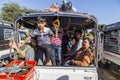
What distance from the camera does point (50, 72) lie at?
657 centimetres

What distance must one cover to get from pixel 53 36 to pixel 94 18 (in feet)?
3.58

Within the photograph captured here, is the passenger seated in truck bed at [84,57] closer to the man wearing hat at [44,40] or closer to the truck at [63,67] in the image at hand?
the truck at [63,67]

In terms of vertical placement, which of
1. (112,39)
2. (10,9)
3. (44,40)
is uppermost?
(10,9)

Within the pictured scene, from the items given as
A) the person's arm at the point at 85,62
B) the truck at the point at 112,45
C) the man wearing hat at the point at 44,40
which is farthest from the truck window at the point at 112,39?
the man wearing hat at the point at 44,40

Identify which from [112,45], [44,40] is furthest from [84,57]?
[112,45]

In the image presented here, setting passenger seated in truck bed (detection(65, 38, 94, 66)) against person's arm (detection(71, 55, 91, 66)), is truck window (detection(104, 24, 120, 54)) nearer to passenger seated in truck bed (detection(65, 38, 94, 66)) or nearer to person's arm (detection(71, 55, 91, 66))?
passenger seated in truck bed (detection(65, 38, 94, 66))

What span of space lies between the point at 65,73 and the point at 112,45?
748 centimetres

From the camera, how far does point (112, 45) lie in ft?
44.9

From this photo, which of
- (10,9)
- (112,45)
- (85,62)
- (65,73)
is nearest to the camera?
A: (65,73)

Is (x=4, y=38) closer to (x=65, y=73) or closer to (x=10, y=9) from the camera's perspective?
(x=65, y=73)

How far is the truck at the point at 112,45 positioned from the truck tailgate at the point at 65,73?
509 centimetres

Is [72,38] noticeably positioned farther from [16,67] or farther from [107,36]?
[107,36]

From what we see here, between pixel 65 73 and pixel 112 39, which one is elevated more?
pixel 112 39

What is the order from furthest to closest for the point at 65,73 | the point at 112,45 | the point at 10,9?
1. the point at 10,9
2. the point at 112,45
3. the point at 65,73
